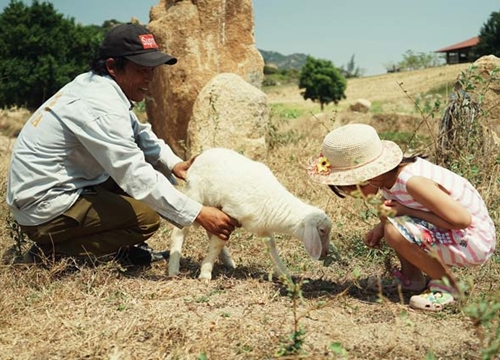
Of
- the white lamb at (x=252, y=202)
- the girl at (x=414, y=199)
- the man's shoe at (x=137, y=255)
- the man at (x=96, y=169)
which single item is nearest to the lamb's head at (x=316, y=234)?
the white lamb at (x=252, y=202)

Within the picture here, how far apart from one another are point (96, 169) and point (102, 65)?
737 mm

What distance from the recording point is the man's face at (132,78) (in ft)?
13.7

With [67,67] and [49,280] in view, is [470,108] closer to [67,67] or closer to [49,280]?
[49,280]

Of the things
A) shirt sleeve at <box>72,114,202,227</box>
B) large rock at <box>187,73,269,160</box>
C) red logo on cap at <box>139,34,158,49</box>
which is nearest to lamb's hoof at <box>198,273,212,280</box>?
shirt sleeve at <box>72,114,202,227</box>

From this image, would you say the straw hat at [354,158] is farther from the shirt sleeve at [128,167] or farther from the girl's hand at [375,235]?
the shirt sleeve at [128,167]

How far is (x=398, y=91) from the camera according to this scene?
36375 mm

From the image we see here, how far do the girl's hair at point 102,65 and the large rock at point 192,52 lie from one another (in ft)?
12.7

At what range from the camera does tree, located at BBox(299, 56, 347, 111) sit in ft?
117

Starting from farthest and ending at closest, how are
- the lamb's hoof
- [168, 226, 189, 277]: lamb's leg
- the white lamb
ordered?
[168, 226, 189, 277]: lamb's leg
the lamb's hoof
the white lamb

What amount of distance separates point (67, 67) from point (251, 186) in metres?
14.9

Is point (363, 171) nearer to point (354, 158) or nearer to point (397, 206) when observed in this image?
point (354, 158)

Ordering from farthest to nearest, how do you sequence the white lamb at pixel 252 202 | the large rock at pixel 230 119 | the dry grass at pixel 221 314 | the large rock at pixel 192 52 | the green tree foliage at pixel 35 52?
the green tree foliage at pixel 35 52 < the large rock at pixel 192 52 < the large rock at pixel 230 119 < the white lamb at pixel 252 202 < the dry grass at pixel 221 314

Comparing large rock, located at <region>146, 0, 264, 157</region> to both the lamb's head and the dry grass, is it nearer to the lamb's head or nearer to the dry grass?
the dry grass

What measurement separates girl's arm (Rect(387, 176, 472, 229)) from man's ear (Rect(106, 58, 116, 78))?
2.16 meters
